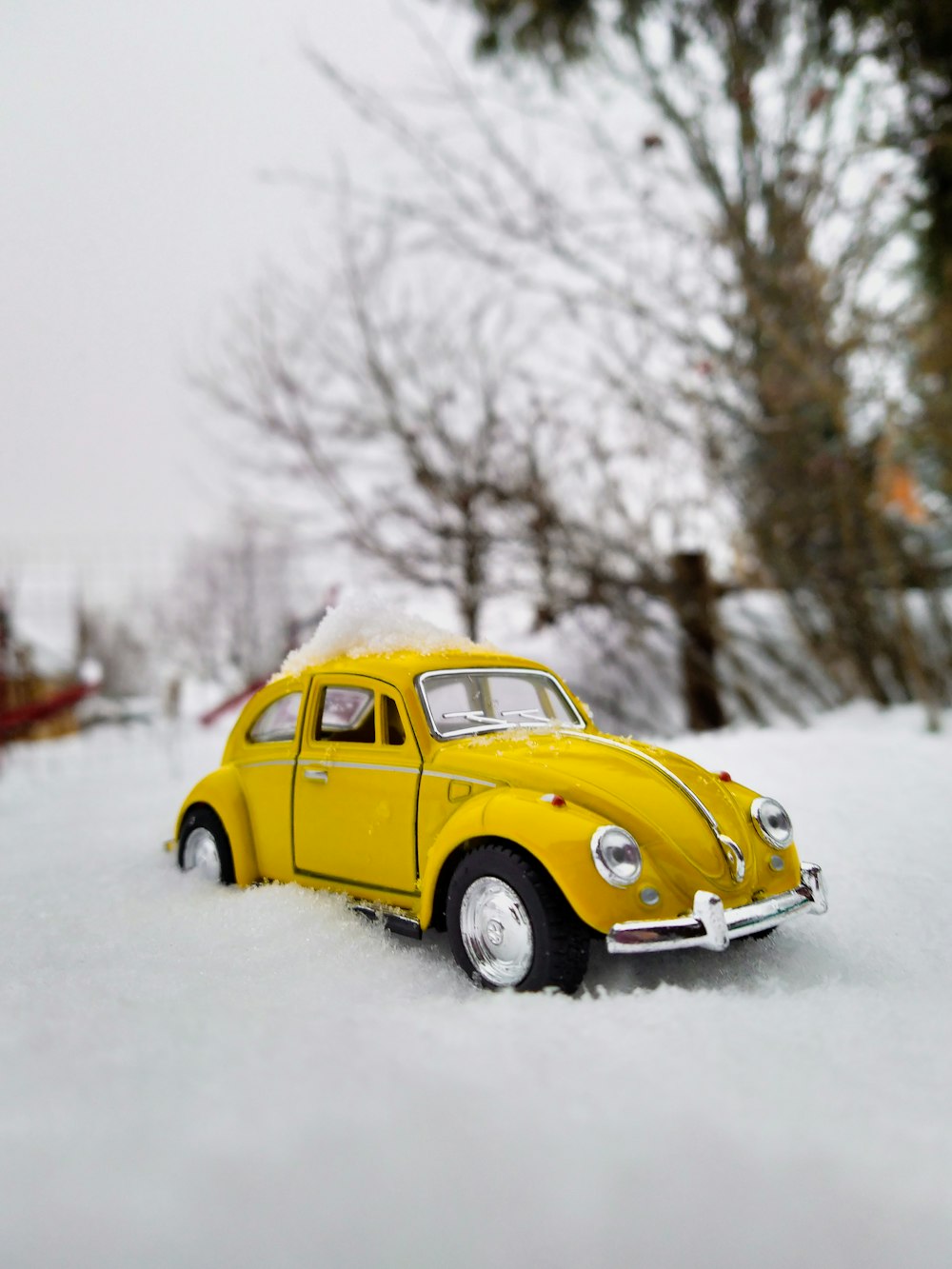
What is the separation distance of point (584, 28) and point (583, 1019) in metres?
9.24

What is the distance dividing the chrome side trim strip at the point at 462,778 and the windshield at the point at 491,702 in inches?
8.3

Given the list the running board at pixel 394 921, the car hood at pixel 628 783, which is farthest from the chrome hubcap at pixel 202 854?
the car hood at pixel 628 783

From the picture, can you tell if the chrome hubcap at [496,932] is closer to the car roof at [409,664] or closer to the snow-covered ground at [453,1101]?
the snow-covered ground at [453,1101]

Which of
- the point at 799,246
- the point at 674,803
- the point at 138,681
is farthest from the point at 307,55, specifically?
the point at 138,681

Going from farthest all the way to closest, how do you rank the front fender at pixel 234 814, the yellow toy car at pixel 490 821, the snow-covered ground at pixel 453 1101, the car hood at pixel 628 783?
the front fender at pixel 234 814 < the car hood at pixel 628 783 < the yellow toy car at pixel 490 821 < the snow-covered ground at pixel 453 1101

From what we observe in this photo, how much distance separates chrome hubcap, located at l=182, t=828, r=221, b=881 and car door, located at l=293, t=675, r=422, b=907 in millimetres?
639

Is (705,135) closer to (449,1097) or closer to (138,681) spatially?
(449,1097)

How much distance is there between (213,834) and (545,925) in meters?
2.13

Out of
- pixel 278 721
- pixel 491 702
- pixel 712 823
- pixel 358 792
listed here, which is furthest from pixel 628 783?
pixel 278 721

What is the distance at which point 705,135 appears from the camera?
810 cm

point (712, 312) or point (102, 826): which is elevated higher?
point (712, 312)

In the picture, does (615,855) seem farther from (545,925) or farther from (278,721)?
(278,721)

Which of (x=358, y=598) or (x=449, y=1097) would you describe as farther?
(x=358, y=598)

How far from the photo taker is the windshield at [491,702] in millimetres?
3928
